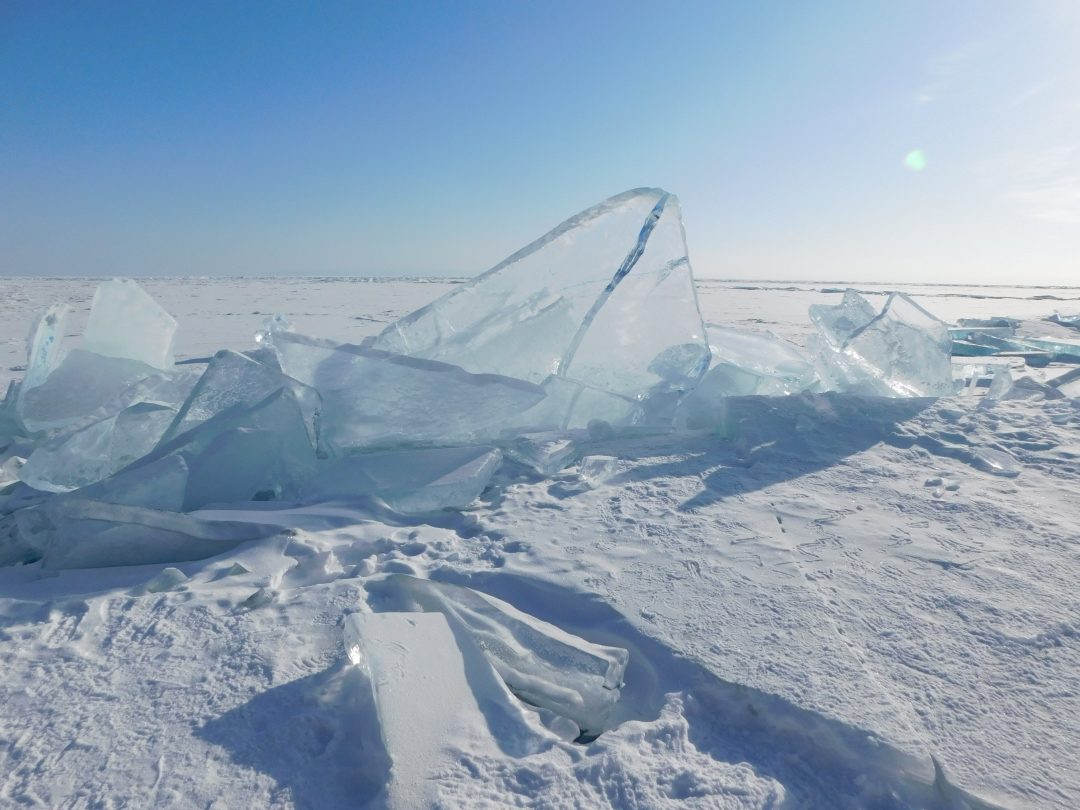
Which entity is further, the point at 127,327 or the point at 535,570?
the point at 127,327

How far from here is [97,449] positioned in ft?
7.47

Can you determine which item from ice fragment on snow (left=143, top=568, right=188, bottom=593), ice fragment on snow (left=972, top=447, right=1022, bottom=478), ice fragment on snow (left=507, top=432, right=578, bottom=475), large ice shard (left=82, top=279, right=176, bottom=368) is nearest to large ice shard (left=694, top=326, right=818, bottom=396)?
ice fragment on snow (left=507, top=432, right=578, bottom=475)

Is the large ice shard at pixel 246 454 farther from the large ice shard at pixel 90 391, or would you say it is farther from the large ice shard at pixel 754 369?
the large ice shard at pixel 754 369

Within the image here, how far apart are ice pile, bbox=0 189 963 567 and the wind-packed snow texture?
14mm

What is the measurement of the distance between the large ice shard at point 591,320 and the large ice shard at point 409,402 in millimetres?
457

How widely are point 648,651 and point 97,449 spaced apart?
7.06 ft

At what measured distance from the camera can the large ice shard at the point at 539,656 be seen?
3.84ft

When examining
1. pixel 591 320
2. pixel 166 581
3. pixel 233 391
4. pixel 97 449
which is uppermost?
pixel 591 320

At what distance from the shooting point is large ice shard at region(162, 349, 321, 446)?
7.45ft

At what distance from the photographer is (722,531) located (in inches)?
72.9

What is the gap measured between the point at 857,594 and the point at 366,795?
1.19 meters

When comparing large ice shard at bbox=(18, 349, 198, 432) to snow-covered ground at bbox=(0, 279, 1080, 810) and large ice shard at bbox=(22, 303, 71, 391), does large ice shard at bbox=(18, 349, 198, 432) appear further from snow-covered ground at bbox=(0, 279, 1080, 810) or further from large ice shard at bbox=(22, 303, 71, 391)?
snow-covered ground at bbox=(0, 279, 1080, 810)

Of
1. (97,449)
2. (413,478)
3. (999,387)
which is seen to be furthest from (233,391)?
(999,387)

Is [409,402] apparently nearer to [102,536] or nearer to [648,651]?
[102,536]
